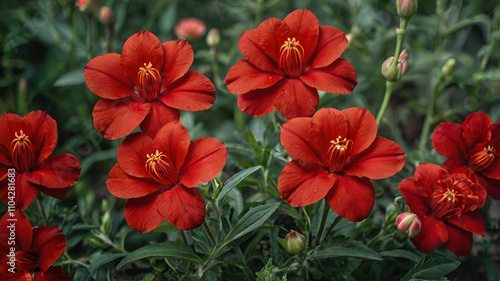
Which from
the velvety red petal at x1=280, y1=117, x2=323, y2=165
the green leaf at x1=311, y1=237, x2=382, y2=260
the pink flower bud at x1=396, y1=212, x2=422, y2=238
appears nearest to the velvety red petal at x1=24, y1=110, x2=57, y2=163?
the velvety red petal at x1=280, y1=117, x2=323, y2=165

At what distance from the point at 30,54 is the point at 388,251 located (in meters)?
1.72

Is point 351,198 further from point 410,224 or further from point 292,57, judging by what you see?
point 292,57

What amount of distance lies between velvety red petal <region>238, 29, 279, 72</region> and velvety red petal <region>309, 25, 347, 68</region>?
8 cm

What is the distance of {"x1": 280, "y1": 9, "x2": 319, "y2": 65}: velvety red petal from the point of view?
0.97 metres

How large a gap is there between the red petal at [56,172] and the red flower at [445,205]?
2.12 feet

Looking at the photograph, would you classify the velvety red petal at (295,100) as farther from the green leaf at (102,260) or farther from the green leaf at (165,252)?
the green leaf at (102,260)

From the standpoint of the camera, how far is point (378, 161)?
85 cm

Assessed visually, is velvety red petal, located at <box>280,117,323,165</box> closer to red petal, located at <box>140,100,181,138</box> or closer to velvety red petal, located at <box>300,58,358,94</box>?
velvety red petal, located at <box>300,58,358,94</box>

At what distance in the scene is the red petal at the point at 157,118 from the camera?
2.95ft

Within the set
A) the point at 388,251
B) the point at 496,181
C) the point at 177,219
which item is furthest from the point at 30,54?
the point at 496,181

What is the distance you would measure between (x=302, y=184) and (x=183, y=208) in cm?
21

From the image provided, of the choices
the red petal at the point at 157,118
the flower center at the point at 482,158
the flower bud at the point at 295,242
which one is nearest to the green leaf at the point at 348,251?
the flower bud at the point at 295,242

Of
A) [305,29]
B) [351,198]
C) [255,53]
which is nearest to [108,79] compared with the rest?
[255,53]

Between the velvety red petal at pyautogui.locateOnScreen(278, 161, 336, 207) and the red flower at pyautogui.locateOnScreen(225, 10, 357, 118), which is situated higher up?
the red flower at pyautogui.locateOnScreen(225, 10, 357, 118)
